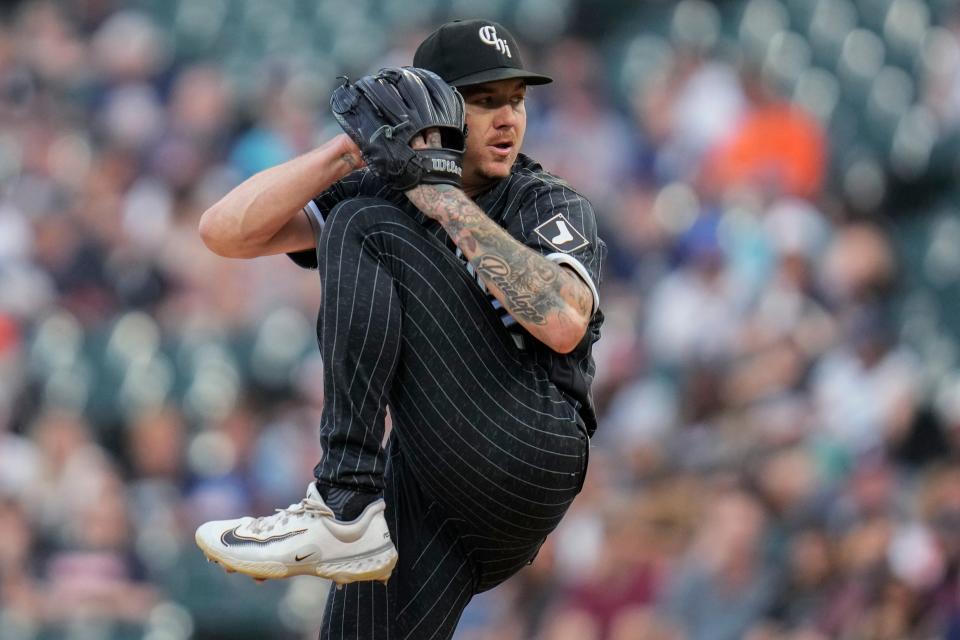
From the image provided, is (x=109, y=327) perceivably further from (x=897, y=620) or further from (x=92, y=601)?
(x=897, y=620)

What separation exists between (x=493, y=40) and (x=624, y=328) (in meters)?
4.55

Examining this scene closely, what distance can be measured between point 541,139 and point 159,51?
3.09 meters

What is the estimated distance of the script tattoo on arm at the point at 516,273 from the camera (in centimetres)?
350

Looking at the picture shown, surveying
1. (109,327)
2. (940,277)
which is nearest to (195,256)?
(109,327)

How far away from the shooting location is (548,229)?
12.1 ft

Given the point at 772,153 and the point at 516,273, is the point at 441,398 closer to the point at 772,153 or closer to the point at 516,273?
the point at 516,273

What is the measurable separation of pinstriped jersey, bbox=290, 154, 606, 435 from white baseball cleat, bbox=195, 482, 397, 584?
553mm

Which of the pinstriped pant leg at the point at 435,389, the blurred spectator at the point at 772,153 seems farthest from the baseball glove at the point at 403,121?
the blurred spectator at the point at 772,153

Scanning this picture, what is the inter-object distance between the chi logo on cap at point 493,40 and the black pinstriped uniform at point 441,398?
12.5 inches

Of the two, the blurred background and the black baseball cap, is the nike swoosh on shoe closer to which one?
the black baseball cap

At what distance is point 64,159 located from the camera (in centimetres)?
1025

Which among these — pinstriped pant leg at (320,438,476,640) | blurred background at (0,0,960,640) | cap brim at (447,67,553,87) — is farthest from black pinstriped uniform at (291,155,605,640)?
blurred background at (0,0,960,640)

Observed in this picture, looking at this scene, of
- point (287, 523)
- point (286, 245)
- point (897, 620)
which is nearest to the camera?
point (287, 523)

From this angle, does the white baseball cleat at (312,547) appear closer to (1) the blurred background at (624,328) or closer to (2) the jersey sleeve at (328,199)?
(2) the jersey sleeve at (328,199)
